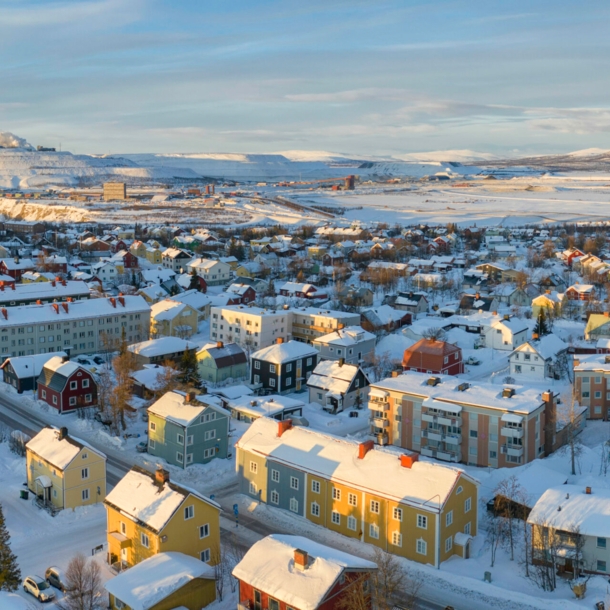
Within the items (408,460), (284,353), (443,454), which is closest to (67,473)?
(408,460)

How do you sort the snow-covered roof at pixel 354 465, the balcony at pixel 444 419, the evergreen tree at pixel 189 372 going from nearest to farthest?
the snow-covered roof at pixel 354 465 → the balcony at pixel 444 419 → the evergreen tree at pixel 189 372

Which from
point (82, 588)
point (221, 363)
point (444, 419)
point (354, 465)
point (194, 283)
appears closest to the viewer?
point (82, 588)

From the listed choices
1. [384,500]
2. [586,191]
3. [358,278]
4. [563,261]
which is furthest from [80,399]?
[586,191]

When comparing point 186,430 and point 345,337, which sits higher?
point 345,337

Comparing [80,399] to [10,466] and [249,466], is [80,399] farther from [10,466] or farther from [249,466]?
[249,466]

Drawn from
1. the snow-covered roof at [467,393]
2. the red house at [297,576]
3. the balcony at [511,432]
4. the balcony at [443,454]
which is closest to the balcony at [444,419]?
the snow-covered roof at [467,393]

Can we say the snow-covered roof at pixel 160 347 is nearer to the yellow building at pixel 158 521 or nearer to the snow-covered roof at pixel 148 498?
the snow-covered roof at pixel 148 498

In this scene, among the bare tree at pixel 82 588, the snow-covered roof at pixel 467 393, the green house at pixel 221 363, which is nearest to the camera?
the bare tree at pixel 82 588

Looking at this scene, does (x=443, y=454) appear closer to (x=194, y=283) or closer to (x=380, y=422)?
(x=380, y=422)
